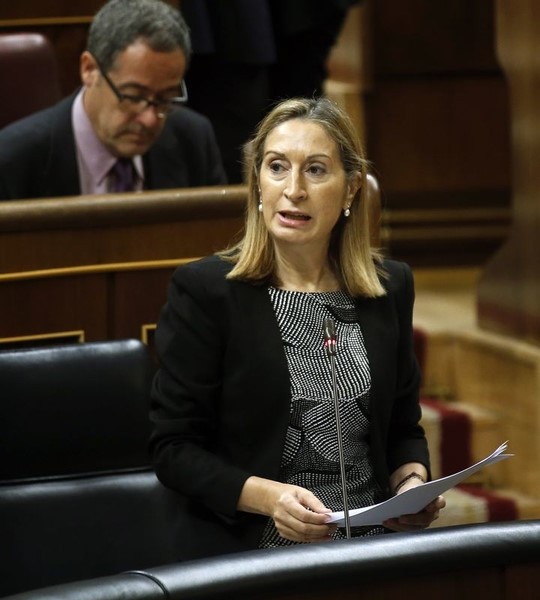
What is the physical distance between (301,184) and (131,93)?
96 centimetres

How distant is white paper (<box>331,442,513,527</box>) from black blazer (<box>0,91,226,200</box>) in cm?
118

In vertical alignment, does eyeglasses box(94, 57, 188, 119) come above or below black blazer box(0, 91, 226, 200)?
above

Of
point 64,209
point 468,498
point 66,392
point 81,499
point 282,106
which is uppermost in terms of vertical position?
point 282,106

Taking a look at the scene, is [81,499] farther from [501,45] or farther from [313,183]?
[501,45]

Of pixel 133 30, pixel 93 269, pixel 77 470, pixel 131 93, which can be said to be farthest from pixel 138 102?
pixel 77 470

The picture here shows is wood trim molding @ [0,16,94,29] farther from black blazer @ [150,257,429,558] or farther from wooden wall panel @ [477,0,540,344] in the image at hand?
black blazer @ [150,257,429,558]

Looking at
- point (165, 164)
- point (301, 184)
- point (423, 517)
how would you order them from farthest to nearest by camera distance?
point (165, 164) → point (301, 184) → point (423, 517)

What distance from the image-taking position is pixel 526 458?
2988mm

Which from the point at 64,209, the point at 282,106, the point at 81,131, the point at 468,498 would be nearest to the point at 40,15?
the point at 81,131

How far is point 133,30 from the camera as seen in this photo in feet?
8.80

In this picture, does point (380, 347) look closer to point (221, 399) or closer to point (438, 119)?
point (221, 399)

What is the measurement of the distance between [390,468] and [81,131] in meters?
1.07

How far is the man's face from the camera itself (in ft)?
8.70

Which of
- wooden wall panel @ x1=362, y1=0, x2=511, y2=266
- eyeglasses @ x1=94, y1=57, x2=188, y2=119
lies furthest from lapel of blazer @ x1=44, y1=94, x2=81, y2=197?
wooden wall panel @ x1=362, y1=0, x2=511, y2=266
